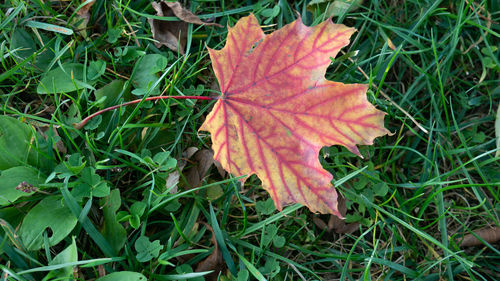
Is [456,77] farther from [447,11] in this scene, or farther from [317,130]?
[317,130]

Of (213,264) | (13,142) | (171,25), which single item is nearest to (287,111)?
(213,264)

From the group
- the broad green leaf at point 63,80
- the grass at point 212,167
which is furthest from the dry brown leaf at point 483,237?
the broad green leaf at point 63,80

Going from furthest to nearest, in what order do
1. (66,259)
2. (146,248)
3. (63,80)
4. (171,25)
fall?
(171,25) < (63,80) < (146,248) < (66,259)

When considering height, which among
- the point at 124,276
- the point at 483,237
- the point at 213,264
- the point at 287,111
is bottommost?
the point at 483,237

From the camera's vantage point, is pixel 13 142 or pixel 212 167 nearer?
pixel 13 142

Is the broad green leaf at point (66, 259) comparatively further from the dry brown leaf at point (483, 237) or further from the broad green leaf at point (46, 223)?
the dry brown leaf at point (483, 237)

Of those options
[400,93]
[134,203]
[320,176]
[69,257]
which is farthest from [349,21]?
[69,257]

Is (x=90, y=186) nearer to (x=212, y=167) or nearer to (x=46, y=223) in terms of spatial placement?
(x=46, y=223)
